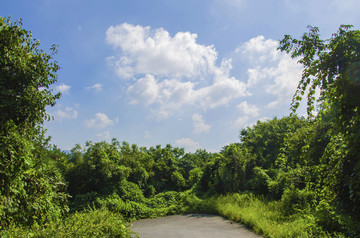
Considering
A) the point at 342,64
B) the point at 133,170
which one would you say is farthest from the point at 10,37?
the point at 133,170

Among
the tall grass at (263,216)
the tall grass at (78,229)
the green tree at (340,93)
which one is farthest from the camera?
the tall grass at (263,216)

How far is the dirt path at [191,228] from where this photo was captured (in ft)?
30.0

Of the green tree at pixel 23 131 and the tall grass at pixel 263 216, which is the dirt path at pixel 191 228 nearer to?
the tall grass at pixel 263 216

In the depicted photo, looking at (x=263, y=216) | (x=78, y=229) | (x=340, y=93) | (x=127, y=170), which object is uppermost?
(x=340, y=93)

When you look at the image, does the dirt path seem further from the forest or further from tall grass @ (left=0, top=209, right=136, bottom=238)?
tall grass @ (left=0, top=209, right=136, bottom=238)

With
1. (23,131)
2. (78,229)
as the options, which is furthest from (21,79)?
(78,229)

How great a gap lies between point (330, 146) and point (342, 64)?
1.24 meters

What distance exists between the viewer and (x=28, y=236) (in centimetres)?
460

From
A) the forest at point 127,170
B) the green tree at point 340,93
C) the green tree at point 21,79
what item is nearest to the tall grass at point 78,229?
the forest at point 127,170

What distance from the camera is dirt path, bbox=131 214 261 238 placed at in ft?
30.0

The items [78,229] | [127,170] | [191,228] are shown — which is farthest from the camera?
[127,170]

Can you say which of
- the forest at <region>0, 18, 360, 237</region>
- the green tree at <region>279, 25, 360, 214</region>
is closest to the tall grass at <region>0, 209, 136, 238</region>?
the forest at <region>0, 18, 360, 237</region>

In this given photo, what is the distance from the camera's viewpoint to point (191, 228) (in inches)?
413

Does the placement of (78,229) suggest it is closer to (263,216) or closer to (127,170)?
(263,216)
